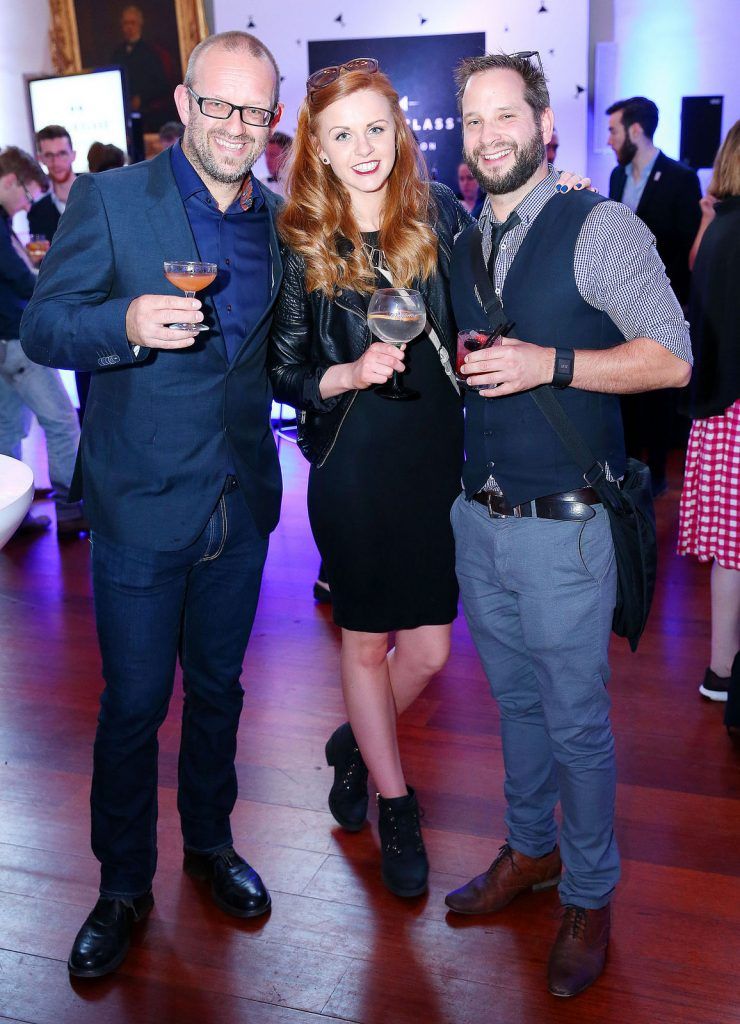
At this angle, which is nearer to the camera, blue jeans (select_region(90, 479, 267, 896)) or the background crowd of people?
the background crowd of people

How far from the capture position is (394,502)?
2.19m

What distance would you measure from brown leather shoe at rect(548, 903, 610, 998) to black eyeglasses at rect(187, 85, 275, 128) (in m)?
1.70

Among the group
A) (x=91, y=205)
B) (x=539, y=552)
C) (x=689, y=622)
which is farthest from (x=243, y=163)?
(x=689, y=622)

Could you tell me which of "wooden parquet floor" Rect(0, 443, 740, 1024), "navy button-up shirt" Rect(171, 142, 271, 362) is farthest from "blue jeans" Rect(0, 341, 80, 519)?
"navy button-up shirt" Rect(171, 142, 271, 362)

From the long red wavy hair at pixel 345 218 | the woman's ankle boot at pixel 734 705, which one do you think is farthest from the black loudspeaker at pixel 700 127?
the long red wavy hair at pixel 345 218

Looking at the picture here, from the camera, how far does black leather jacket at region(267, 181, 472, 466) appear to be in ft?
7.04

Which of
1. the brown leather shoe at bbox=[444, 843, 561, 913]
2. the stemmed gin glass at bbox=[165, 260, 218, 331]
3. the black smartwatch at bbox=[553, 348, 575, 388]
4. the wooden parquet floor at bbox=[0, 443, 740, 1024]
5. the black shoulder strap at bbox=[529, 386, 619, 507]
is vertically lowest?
the wooden parquet floor at bbox=[0, 443, 740, 1024]

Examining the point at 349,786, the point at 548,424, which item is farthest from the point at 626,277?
the point at 349,786

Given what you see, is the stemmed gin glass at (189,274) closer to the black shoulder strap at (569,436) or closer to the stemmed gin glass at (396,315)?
the stemmed gin glass at (396,315)

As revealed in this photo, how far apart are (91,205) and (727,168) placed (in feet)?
6.44

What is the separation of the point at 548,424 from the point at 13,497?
95 centimetres

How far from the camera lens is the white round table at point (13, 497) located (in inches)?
61.0

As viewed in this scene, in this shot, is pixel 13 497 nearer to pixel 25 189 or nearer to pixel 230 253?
pixel 230 253

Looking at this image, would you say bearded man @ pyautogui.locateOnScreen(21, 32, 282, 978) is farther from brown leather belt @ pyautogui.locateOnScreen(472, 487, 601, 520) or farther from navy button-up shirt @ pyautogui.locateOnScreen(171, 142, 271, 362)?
brown leather belt @ pyautogui.locateOnScreen(472, 487, 601, 520)
